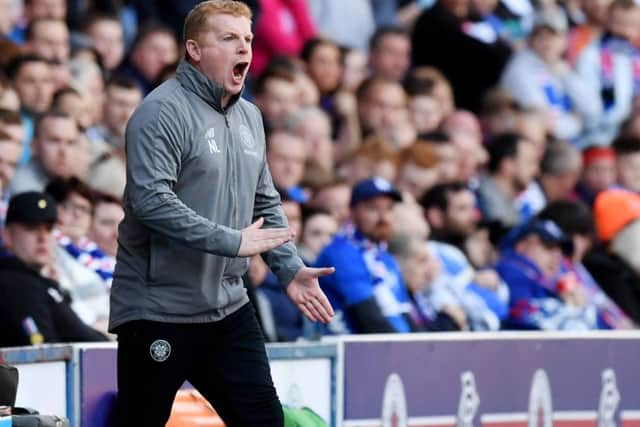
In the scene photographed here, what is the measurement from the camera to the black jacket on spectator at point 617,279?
1141cm

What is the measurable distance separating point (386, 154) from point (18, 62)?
258 cm

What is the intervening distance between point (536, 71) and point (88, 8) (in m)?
4.12

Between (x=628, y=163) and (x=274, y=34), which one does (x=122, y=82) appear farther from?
(x=628, y=163)

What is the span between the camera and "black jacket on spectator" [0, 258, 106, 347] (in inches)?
306

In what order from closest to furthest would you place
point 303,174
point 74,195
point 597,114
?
point 74,195 < point 303,174 < point 597,114

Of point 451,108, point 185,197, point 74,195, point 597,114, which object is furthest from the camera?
point 597,114

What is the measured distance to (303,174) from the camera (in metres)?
11.0

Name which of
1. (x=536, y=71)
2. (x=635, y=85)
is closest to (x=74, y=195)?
(x=536, y=71)

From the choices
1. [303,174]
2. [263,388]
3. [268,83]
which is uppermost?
[268,83]

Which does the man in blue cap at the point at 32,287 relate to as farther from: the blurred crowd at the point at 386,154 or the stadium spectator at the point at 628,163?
the stadium spectator at the point at 628,163

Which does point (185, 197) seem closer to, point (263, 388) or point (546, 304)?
point (263, 388)

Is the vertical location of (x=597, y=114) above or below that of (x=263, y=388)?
above

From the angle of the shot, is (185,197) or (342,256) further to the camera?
(342,256)

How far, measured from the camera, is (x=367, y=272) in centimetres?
922
